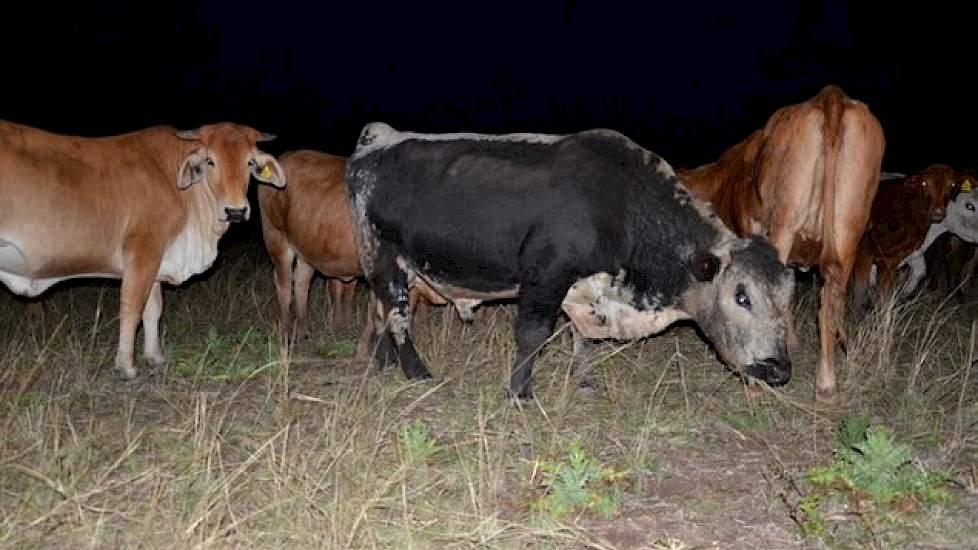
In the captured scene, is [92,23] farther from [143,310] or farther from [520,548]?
[520,548]

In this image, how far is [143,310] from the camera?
7.38 m

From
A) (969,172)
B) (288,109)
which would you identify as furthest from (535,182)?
(288,109)

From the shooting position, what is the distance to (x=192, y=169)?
7.45 meters

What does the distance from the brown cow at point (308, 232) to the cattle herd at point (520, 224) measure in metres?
0.91

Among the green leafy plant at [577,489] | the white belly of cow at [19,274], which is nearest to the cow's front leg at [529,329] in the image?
the green leafy plant at [577,489]

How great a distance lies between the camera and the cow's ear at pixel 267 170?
7.79 m

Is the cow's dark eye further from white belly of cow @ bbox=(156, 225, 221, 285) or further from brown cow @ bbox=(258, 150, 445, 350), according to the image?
white belly of cow @ bbox=(156, 225, 221, 285)

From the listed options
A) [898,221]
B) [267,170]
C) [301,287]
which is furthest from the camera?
[898,221]

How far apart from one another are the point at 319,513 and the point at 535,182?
2943 millimetres

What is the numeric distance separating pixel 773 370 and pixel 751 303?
1.50 ft

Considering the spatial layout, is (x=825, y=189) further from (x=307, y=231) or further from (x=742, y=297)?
(x=307, y=231)

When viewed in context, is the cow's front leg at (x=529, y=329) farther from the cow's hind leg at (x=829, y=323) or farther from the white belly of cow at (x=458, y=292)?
the cow's hind leg at (x=829, y=323)

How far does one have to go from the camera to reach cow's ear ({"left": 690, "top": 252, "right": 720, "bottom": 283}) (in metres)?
6.32

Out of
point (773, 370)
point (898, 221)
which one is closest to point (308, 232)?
point (773, 370)
